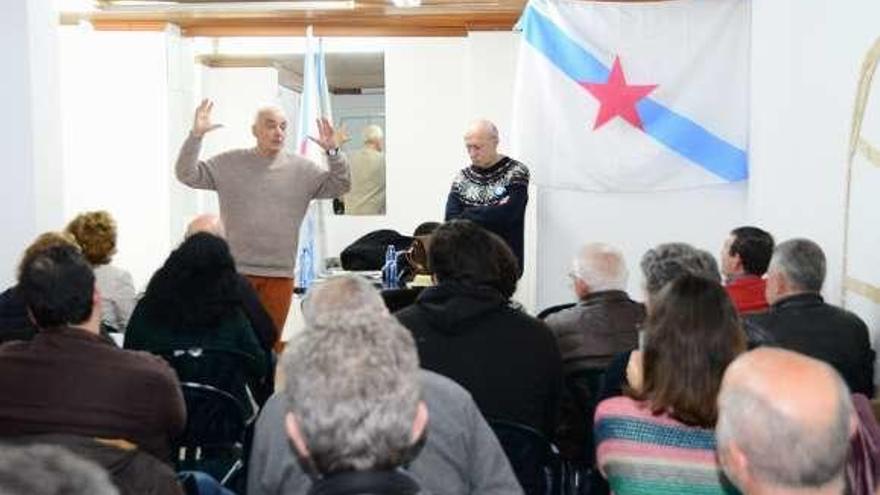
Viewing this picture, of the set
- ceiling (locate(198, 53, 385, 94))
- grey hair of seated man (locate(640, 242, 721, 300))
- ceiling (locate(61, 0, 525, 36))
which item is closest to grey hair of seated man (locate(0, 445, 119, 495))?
grey hair of seated man (locate(640, 242, 721, 300))

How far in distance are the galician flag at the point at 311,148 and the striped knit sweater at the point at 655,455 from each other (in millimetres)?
4760

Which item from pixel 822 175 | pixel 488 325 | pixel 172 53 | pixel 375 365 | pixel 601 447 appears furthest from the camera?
pixel 172 53

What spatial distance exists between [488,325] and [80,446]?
1134 millimetres

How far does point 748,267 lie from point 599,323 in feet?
3.29

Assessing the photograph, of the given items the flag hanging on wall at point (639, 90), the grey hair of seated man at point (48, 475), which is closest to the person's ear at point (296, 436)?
the grey hair of seated man at point (48, 475)

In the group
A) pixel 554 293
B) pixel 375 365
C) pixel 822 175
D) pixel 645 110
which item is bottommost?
pixel 554 293

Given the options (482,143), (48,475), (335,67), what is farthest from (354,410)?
(335,67)

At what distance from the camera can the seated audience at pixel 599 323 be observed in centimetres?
306

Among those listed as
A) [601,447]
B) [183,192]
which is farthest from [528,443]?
[183,192]

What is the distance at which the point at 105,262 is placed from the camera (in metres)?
4.04

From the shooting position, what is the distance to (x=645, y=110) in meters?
5.39

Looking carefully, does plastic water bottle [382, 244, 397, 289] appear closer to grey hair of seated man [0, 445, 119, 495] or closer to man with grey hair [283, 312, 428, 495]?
man with grey hair [283, 312, 428, 495]

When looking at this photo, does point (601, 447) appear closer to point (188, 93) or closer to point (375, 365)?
point (375, 365)

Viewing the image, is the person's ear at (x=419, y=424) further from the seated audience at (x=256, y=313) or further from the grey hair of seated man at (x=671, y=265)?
the seated audience at (x=256, y=313)
